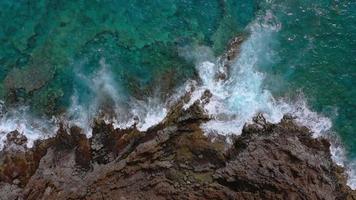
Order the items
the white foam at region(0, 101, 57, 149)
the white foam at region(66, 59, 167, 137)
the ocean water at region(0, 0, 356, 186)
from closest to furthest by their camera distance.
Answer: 1. the white foam at region(0, 101, 57, 149)
2. the white foam at region(66, 59, 167, 137)
3. the ocean water at region(0, 0, 356, 186)

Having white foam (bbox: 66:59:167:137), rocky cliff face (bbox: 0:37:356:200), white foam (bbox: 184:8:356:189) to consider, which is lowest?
rocky cliff face (bbox: 0:37:356:200)

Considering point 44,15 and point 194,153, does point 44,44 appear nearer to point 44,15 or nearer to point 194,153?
point 44,15

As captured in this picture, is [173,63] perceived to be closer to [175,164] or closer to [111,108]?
[111,108]

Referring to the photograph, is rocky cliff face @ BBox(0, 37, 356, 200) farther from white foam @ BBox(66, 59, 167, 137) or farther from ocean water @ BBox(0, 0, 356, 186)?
ocean water @ BBox(0, 0, 356, 186)

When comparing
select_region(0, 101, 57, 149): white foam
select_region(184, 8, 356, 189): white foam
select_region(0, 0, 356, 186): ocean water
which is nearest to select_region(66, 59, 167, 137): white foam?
select_region(0, 0, 356, 186): ocean water

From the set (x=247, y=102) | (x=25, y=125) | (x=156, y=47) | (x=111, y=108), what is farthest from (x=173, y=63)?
(x=25, y=125)
